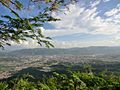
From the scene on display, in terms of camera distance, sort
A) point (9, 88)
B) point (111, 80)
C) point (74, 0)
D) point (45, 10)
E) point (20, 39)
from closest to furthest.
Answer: point (74, 0) < point (45, 10) < point (20, 39) < point (111, 80) < point (9, 88)

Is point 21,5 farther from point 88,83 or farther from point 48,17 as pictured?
point 88,83

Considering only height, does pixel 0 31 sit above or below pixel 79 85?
above

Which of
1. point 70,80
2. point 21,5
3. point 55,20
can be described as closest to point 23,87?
point 70,80

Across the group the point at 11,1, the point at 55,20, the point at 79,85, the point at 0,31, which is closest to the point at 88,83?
the point at 79,85

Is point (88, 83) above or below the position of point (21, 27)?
below

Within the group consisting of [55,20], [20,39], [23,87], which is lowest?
[23,87]

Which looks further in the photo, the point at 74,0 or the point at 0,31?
the point at 0,31

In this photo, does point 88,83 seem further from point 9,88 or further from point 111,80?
point 9,88

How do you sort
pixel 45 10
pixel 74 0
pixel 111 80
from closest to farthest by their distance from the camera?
pixel 74 0, pixel 45 10, pixel 111 80

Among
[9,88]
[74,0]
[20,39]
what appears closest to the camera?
[74,0]
